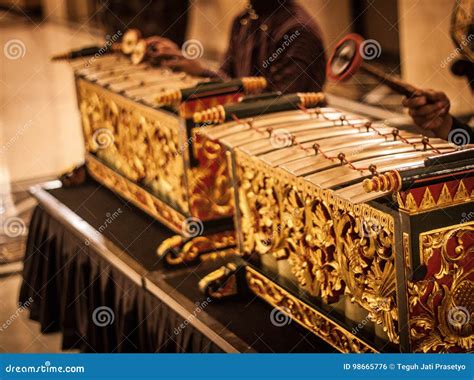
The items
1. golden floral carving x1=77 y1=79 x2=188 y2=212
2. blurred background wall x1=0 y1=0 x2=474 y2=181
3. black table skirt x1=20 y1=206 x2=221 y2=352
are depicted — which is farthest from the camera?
blurred background wall x1=0 y1=0 x2=474 y2=181

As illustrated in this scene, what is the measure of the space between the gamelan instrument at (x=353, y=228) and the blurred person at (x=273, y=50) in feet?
2.39

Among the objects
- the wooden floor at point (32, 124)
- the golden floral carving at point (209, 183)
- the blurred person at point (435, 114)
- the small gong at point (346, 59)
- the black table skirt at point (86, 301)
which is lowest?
the wooden floor at point (32, 124)

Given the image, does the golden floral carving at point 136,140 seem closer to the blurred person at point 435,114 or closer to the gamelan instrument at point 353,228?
the gamelan instrument at point 353,228

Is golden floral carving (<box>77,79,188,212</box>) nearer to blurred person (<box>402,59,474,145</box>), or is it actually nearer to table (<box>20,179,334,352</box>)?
Result: table (<box>20,179,334,352</box>)

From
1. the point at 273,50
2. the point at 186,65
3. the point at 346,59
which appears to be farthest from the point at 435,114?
the point at 186,65

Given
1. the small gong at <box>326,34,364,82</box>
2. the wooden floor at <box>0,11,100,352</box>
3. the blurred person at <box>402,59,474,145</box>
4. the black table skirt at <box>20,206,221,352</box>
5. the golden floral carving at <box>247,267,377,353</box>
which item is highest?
the small gong at <box>326,34,364,82</box>

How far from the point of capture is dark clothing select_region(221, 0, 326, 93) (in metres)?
3.98

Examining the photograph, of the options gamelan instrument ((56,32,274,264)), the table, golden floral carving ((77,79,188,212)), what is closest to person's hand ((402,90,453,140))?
the table

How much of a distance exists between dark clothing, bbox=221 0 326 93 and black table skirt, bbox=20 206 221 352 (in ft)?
3.25

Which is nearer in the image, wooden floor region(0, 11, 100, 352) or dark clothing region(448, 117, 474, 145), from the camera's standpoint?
dark clothing region(448, 117, 474, 145)

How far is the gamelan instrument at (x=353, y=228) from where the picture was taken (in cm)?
237

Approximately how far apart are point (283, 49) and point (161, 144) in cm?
67

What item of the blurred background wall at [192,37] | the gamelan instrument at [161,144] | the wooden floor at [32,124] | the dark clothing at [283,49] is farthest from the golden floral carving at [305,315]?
the blurred background wall at [192,37]

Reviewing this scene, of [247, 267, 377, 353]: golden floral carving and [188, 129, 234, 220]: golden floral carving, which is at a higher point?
[188, 129, 234, 220]: golden floral carving
